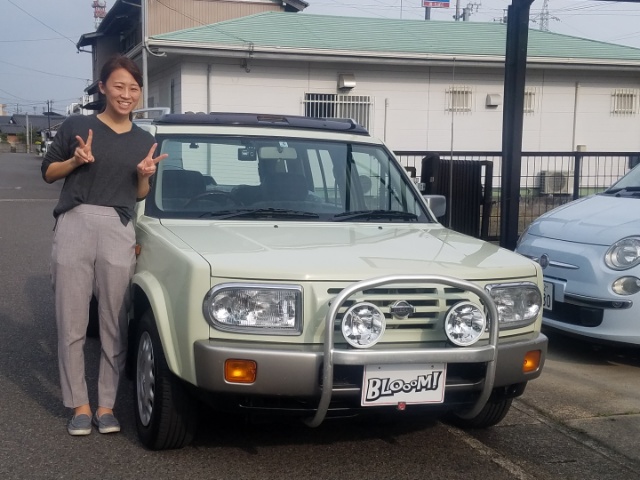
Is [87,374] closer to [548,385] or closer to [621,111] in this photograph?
[548,385]

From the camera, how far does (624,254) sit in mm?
5723

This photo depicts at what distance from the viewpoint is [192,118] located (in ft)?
17.0

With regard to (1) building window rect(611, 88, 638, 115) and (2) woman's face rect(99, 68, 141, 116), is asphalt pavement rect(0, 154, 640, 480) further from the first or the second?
(1) building window rect(611, 88, 638, 115)

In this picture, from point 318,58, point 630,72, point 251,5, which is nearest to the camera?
point 318,58

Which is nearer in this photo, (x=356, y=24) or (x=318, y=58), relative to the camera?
(x=318, y=58)

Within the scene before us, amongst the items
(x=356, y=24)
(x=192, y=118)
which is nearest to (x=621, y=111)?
(x=356, y=24)

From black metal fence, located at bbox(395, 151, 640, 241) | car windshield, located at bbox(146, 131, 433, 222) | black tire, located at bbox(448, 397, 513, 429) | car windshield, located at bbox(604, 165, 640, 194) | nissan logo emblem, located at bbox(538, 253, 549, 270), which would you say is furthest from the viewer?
black metal fence, located at bbox(395, 151, 640, 241)

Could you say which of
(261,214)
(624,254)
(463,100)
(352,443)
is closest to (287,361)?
(352,443)

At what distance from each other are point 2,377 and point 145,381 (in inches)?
66.4

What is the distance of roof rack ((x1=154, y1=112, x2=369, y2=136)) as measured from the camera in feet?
16.9

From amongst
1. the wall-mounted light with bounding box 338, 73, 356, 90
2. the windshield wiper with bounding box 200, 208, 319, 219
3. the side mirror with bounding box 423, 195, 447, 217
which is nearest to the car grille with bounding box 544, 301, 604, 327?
the side mirror with bounding box 423, 195, 447, 217

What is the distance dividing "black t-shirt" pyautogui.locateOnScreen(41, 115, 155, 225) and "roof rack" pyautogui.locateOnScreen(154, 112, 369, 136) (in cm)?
94

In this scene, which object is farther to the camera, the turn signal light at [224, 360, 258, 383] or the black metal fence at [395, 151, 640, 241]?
the black metal fence at [395, 151, 640, 241]

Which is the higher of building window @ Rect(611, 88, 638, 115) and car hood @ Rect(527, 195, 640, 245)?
building window @ Rect(611, 88, 638, 115)
